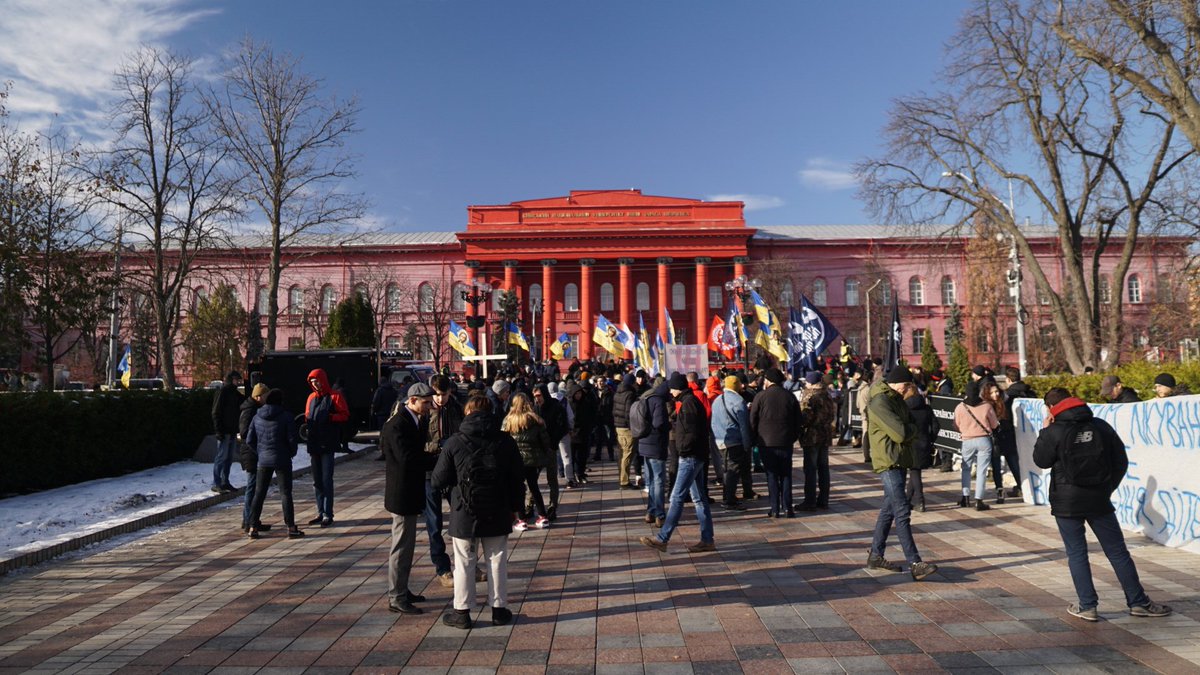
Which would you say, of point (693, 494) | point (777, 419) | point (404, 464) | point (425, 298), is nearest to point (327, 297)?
point (425, 298)

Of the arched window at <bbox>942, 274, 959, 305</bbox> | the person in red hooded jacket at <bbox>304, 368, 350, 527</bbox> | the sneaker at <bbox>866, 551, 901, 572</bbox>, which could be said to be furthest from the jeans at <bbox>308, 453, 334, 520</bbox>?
the arched window at <bbox>942, 274, 959, 305</bbox>

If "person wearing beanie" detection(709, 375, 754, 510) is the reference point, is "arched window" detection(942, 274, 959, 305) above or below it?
above

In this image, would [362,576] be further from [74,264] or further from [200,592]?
[74,264]

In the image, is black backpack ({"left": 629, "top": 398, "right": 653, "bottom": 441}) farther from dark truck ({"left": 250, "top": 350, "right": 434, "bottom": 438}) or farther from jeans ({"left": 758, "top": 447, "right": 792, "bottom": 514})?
dark truck ({"left": 250, "top": 350, "right": 434, "bottom": 438})

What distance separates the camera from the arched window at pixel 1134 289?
6812cm

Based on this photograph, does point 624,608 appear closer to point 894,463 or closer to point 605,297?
point 894,463

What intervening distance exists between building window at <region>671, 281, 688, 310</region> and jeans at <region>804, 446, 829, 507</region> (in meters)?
57.0

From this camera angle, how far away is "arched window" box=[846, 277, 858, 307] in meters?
68.3

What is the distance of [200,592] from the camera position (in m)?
7.21

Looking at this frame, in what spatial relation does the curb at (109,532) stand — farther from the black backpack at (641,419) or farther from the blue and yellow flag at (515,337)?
the blue and yellow flag at (515,337)

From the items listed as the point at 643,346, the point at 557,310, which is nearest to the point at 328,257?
the point at 557,310

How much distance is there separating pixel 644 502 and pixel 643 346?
15.5 metres

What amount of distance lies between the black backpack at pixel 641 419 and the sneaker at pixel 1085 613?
484cm

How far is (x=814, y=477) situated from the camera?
11.0 m
